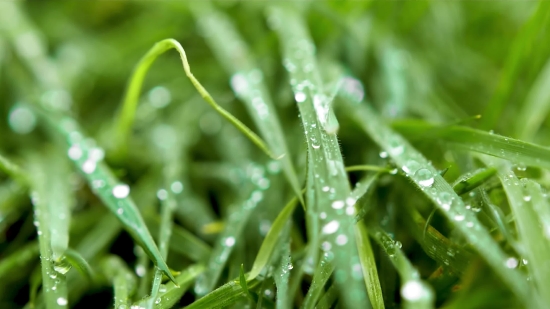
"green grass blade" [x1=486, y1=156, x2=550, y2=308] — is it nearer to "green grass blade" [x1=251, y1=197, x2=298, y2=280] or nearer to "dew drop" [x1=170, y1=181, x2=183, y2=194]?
"green grass blade" [x1=251, y1=197, x2=298, y2=280]

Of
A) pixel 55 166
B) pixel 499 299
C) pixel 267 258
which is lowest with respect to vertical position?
pixel 499 299

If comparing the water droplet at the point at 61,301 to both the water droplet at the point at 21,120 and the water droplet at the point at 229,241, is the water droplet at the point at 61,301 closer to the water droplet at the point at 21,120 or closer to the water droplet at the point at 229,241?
the water droplet at the point at 229,241

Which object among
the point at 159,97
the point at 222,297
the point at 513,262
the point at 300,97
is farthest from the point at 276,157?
the point at 159,97

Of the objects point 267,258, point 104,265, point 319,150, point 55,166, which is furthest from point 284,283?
point 55,166

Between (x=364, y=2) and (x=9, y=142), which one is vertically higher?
(x=364, y=2)

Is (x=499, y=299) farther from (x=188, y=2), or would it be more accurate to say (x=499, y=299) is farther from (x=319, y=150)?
(x=188, y=2)

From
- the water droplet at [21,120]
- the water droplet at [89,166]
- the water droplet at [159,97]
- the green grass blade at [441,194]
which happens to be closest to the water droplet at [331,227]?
the green grass blade at [441,194]
